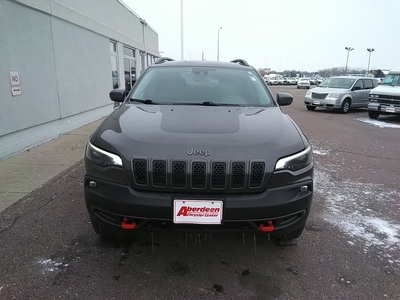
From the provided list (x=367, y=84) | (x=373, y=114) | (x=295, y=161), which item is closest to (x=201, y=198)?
(x=295, y=161)

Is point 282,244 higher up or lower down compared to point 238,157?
lower down

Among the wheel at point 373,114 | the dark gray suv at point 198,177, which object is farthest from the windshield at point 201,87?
the wheel at point 373,114

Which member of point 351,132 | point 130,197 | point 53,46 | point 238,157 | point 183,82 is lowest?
point 351,132

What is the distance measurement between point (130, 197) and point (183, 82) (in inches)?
74.3

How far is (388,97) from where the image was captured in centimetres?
1146

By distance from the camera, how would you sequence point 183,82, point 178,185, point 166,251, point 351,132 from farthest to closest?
point 351,132 < point 183,82 < point 166,251 < point 178,185

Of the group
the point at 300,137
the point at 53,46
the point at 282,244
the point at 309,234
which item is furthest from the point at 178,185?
the point at 53,46

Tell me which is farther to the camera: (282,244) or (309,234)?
(309,234)

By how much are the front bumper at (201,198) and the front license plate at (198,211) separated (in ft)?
0.10

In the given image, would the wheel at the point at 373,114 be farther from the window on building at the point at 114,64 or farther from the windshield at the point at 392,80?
the window on building at the point at 114,64

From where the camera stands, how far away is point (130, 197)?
2.18m

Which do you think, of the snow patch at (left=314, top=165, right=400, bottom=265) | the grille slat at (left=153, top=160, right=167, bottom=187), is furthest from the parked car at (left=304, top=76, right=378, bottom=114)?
the grille slat at (left=153, top=160, right=167, bottom=187)

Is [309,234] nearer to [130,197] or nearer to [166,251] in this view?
[166,251]

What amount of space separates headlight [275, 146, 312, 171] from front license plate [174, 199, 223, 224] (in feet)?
1.77
